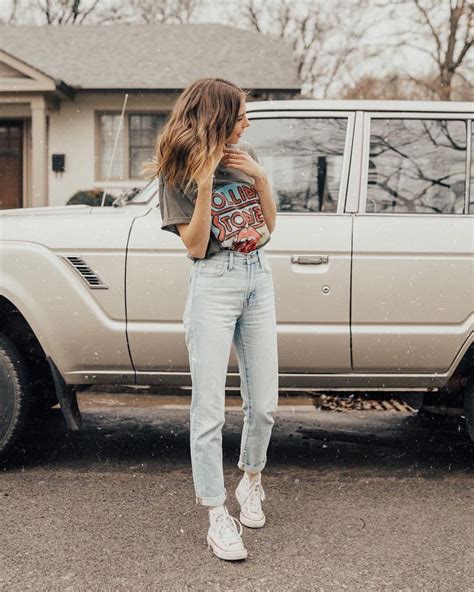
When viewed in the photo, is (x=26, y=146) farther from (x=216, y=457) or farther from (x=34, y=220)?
(x=216, y=457)

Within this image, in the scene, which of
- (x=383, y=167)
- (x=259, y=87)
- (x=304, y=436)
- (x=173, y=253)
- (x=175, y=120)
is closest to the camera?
(x=175, y=120)

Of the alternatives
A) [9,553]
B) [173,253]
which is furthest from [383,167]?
[9,553]

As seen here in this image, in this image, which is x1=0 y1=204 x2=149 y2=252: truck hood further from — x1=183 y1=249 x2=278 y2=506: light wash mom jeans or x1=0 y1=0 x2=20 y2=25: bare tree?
x1=0 y1=0 x2=20 y2=25: bare tree

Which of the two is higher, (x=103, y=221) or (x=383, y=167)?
(x=383, y=167)

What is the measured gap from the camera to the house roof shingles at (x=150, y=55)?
16.5 metres

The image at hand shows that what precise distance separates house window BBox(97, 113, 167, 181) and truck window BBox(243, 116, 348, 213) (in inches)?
506

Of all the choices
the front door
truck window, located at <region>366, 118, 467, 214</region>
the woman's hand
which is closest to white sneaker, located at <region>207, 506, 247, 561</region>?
the woman's hand

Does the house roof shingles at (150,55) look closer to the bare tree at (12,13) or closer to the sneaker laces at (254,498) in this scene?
the bare tree at (12,13)

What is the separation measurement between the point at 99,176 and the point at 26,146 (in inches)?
68.1

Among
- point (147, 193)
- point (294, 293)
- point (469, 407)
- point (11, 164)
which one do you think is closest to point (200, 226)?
point (294, 293)

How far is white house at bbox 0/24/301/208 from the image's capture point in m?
15.8

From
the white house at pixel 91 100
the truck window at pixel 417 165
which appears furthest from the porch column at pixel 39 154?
the truck window at pixel 417 165

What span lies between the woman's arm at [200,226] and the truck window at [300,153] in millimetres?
1258

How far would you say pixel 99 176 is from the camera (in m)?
16.6
